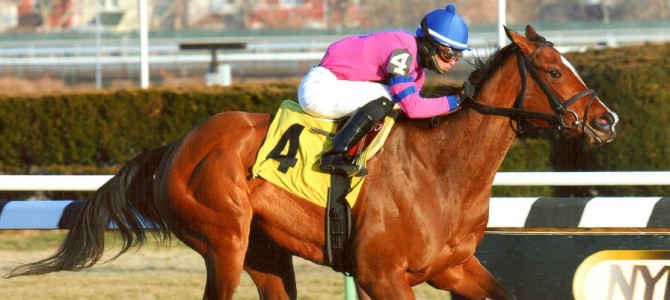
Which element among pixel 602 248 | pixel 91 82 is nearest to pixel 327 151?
pixel 602 248

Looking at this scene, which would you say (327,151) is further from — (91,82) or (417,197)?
(91,82)

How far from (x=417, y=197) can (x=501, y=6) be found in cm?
453

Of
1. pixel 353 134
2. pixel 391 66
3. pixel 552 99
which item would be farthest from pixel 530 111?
pixel 353 134

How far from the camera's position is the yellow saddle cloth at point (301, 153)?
4.16 meters

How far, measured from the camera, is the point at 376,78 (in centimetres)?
422

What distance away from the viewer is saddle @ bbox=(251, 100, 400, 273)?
411 cm

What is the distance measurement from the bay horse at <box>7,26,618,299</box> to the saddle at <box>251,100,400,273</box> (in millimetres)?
41

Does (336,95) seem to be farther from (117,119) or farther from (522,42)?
(117,119)

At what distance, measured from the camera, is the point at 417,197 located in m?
4.07

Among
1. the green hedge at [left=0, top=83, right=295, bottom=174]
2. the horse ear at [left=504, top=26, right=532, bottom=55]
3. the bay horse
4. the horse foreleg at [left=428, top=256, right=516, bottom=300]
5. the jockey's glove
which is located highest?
the horse ear at [left=504, top=26, right=532, bottom=55]

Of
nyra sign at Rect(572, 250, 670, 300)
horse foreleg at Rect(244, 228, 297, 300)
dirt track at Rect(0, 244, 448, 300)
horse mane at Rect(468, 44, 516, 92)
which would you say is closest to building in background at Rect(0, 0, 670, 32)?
dirt track at Rect(0, 244, 448, 300)

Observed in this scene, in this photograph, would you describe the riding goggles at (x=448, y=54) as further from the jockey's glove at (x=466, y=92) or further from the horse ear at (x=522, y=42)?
the horse ear at (x=522, y=42)

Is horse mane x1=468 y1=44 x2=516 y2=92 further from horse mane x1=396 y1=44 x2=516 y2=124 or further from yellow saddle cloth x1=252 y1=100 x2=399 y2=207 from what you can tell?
yellow saddle cloth x1=252 y1=100 x2=399 y2=207

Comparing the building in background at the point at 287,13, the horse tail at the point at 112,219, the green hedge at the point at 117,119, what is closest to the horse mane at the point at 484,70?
the horse tail at the point at 112,219
